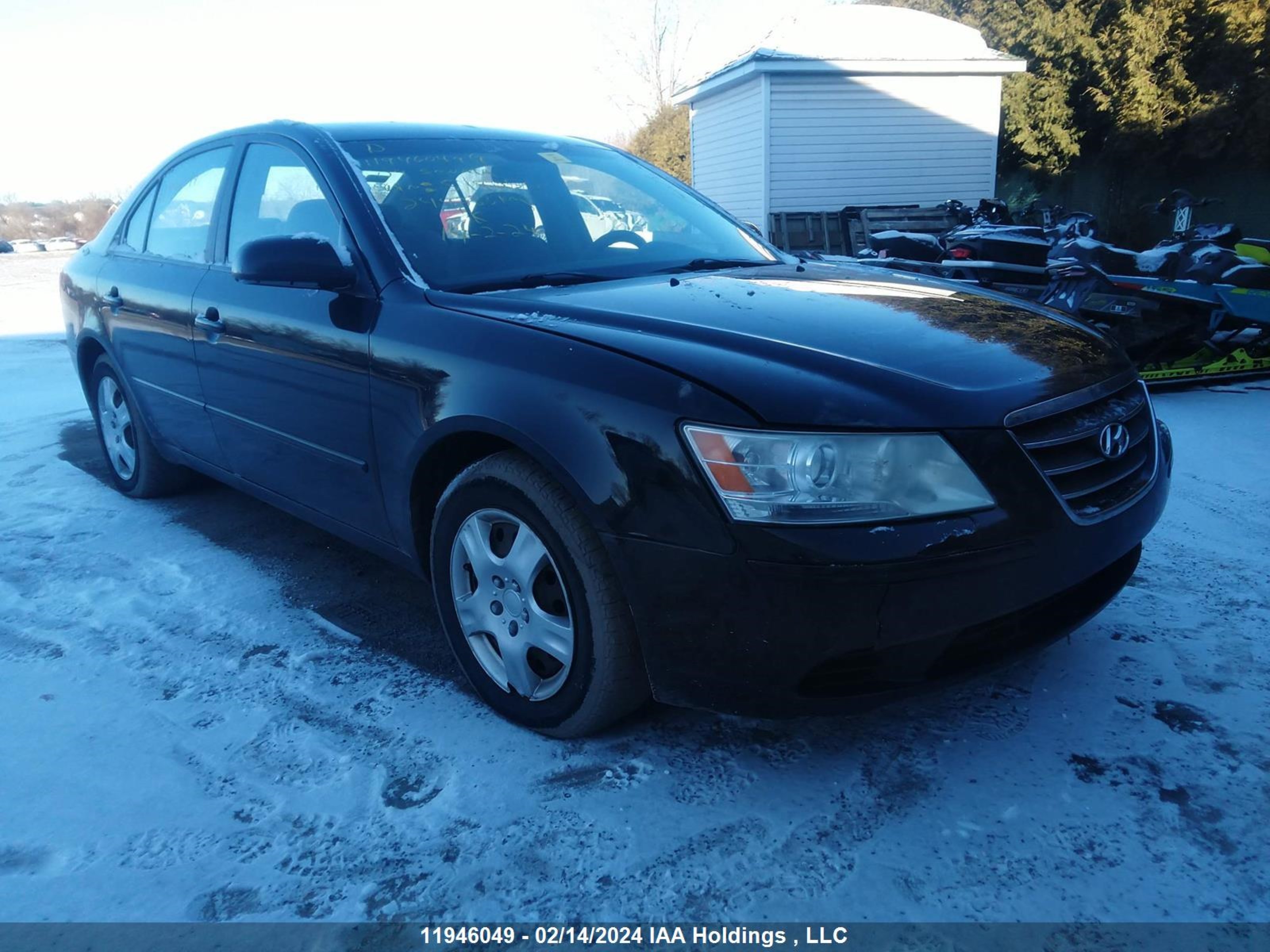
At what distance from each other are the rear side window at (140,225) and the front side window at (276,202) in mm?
1006

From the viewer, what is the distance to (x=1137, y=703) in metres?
2.45

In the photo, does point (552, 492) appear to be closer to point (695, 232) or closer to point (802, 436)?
point (802, 436)

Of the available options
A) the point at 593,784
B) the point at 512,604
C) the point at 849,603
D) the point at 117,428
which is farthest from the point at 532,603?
the point at 117,428

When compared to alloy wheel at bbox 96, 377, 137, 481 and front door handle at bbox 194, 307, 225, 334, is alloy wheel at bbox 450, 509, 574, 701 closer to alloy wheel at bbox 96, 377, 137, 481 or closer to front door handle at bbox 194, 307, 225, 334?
front door handle at bbox 194, 307, 225, 334

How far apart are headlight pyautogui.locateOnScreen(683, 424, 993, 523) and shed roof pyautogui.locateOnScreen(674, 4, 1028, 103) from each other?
14.1m

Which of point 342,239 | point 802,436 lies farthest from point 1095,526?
point 342,239

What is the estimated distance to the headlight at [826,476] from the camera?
6.15 ft

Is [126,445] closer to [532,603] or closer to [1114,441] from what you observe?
[532,603]

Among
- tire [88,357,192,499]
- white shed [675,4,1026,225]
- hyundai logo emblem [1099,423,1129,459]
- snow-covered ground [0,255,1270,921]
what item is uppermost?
white shed [675,4,1026,225]

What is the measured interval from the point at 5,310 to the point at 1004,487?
1720 cm

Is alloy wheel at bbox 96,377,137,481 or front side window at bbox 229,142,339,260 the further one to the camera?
alloy wheel at bbox 96,377,137,481

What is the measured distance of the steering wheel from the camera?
3.18 meters

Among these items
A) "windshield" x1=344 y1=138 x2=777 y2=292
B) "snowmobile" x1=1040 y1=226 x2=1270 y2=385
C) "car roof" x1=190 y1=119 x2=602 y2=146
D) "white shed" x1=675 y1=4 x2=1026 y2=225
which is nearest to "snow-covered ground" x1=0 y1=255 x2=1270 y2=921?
"windshield" x1=344 y1=138 x2=777 y2=292

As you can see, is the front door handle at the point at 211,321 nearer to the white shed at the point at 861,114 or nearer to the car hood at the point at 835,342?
the car hood at the point at 835,342
